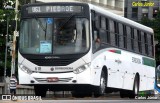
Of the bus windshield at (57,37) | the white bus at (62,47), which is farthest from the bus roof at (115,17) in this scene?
the bus windshield at (57,37)

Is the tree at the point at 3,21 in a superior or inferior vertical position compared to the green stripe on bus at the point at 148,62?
superior

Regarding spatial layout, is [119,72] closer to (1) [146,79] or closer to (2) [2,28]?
(1) [146,79]

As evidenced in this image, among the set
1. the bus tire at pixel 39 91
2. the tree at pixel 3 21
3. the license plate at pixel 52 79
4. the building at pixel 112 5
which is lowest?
the bus tire at pixel 39 91

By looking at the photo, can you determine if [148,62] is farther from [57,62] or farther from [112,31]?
[57,62]

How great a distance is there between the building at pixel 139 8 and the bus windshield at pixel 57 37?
352ft

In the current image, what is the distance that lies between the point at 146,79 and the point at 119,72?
5.53 metres

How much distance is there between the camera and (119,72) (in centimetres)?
2969

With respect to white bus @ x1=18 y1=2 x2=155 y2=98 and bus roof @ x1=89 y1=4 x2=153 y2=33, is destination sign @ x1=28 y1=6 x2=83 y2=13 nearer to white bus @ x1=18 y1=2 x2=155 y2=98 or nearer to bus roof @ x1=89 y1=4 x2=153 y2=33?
white bus @ x1=18 y1=2 x2=155 y2=98

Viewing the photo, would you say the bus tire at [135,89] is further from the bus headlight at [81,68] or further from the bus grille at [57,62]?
the bus grille at [57,62]

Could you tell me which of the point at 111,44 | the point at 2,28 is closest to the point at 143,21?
the point at 2,28

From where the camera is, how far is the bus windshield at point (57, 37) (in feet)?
81.0

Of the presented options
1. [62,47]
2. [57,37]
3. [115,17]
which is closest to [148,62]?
[115,17]

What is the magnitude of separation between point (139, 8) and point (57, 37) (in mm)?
108869

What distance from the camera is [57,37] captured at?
973 inches
